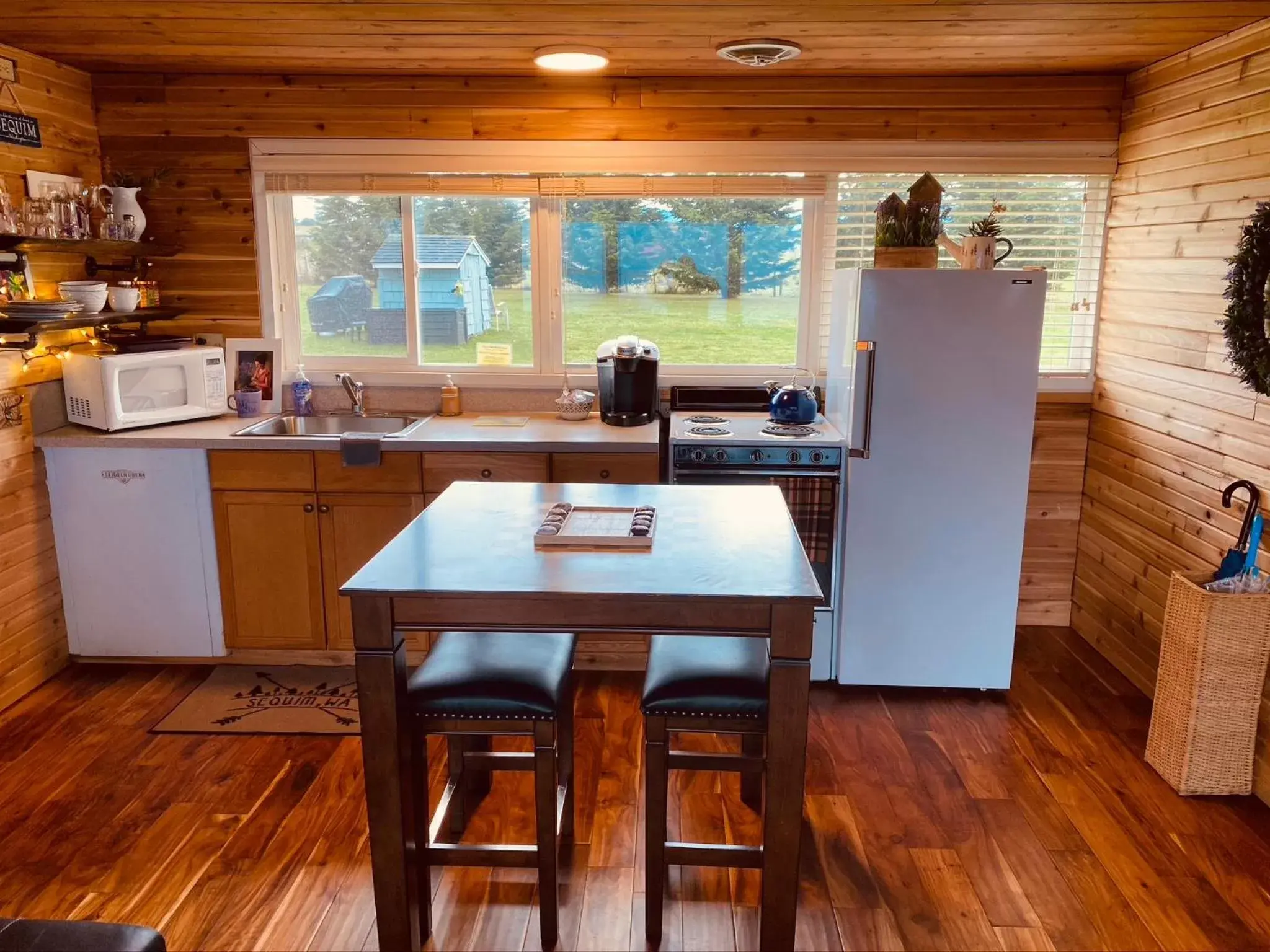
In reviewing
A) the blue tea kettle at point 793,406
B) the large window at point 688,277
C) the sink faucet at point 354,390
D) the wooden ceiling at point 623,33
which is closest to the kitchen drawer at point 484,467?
the sink faucet at point 354,390

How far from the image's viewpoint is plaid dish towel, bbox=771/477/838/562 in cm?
328

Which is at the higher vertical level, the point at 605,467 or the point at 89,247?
the point at 89,247

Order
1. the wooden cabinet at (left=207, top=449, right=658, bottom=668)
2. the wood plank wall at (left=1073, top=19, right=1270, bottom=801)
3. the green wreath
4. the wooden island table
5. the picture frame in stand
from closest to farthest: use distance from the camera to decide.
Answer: the wooden island table
the green wreath
the wood plank wall at (left=1073, top=19, right=1270, bottom=801)
the wooden cabinet at (left=207, top=449, right=658, bottom=668)
the picture frame in stand

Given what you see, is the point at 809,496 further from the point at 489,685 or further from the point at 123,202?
the point at 123,202

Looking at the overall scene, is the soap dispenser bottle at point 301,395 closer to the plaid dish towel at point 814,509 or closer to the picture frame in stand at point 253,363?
the picture frame in stand at point 253,363

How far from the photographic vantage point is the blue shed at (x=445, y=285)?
3898 millimetres

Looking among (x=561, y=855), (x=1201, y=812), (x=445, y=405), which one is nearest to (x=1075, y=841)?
(x=1201, y=812)

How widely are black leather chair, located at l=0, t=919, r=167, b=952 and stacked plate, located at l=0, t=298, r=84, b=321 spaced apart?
221 centimetres

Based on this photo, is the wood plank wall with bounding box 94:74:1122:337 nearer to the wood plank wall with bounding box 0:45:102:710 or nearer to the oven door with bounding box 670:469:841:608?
the wood plank wall with bounding box 0:45:102:710

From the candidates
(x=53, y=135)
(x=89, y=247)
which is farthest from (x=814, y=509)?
(x=53, y=135)

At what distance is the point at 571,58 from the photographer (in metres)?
3.10

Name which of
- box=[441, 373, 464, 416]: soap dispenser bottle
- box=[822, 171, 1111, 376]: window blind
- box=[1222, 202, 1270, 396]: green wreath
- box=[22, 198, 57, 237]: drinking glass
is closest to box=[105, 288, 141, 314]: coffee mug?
box=[22, 198, 57, 237]: drinking glass

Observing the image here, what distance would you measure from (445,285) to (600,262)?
0.67m

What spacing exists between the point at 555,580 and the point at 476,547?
297 mm
